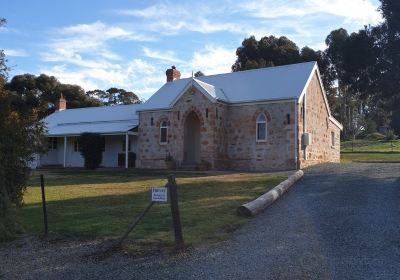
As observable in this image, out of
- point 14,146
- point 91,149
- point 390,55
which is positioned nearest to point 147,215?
point 14,146

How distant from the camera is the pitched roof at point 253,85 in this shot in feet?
86.6

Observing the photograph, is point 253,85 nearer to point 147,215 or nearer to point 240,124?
point 240,124

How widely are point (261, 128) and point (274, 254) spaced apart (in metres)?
18.7

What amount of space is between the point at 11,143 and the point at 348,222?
7.90 meters

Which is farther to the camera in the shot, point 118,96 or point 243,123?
point 118,96

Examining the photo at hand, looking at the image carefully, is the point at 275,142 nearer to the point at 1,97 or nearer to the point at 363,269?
the point at 1,97

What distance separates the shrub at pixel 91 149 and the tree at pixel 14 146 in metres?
19.4

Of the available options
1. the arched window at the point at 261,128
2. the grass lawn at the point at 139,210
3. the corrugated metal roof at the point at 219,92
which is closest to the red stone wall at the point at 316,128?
the corrugated metal roof at the point at 219,92

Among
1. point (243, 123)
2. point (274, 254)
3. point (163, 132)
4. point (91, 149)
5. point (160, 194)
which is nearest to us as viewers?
point (274, 254)

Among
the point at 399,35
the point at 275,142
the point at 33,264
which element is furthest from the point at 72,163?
the point at 33,264

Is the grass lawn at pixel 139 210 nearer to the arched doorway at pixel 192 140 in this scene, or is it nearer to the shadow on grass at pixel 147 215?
the shadow on grass at pixel 147 215

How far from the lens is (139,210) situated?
12773mm

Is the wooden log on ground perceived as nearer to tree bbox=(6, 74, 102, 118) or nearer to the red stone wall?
the red stone wall

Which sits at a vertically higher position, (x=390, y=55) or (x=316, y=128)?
(x=390, y=55)
